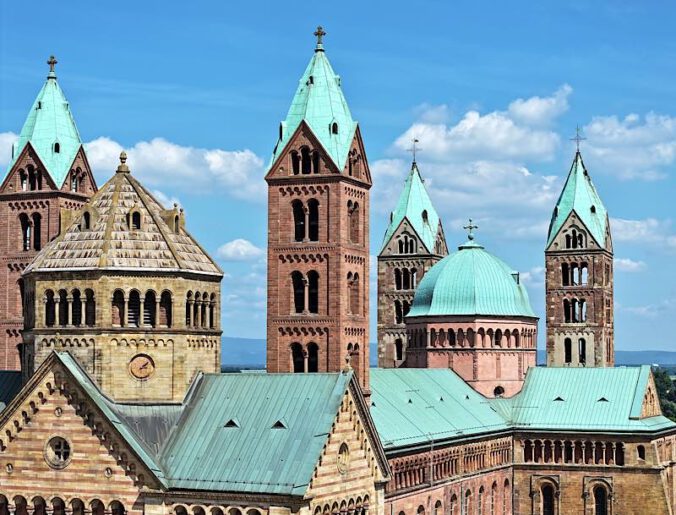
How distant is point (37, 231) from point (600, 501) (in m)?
49.0

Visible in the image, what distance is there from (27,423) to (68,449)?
2.67 metres

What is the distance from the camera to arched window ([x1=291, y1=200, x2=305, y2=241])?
299 feet

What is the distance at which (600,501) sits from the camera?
115 m

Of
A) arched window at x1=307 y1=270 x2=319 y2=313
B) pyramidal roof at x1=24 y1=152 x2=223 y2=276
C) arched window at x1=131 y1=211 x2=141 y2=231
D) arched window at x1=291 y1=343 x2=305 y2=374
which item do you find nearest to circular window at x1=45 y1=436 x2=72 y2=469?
pyramidal roof at x1=24 y1=152 x2=223 y2=276

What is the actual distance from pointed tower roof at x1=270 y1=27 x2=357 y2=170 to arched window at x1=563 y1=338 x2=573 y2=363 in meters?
60.9

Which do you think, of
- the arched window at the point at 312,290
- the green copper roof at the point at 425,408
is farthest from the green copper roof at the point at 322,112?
the green copper roof at the point at 425,408

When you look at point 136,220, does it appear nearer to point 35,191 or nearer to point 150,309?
point 150,309

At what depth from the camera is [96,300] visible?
73.4m

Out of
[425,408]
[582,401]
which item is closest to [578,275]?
[582,401]

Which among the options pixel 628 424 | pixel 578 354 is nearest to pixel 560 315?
pixel 578 354

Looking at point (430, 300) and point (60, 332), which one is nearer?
point (60, 332)

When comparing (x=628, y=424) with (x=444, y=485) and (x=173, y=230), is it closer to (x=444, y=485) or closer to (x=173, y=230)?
Answer: (x=444, y=485)

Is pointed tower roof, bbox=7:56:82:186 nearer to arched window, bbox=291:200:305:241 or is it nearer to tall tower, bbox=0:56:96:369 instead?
tall tower, bbox=0:56:96:369

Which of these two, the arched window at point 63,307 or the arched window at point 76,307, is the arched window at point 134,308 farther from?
the arched window at point 63,307
